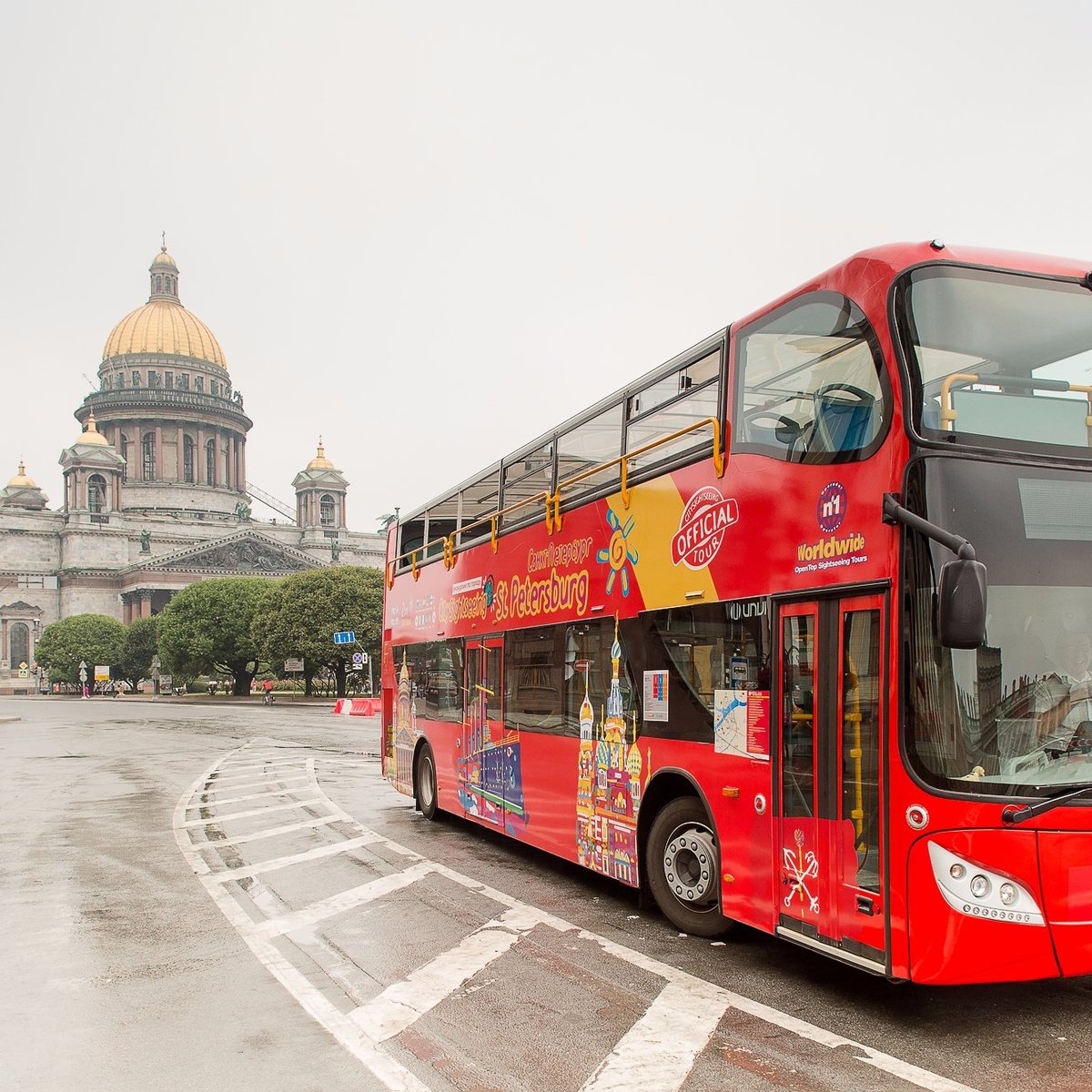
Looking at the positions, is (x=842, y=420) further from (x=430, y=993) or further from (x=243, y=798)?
(x=243, y=798)

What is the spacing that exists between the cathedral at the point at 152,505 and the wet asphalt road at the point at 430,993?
104 meters

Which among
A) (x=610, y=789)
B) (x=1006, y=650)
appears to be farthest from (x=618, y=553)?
(x=1006, y=650)

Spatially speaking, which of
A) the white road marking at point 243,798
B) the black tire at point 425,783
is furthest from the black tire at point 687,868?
the white road marking at point 243,798

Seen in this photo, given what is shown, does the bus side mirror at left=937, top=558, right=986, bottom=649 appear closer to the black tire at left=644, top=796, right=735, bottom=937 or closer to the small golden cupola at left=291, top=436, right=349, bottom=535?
the black tire at left=644, top=796, right=735, bottom=937

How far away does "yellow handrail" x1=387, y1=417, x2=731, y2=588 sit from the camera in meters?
7.54

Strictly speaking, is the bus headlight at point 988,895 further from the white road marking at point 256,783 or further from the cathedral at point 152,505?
the cathedral at point 152,505

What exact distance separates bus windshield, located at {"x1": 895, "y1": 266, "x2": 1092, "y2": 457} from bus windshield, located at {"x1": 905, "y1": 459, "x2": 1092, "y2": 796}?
279 millimetres

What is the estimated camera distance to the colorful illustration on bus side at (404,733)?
49.4 feet

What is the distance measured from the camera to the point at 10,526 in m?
117

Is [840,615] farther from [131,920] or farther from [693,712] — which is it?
[131,920]

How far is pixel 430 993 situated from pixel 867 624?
334 centimetres

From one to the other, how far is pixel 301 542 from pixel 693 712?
121578 mm

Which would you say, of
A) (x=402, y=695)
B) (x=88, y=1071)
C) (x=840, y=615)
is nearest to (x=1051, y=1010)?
(x=840, y=615)

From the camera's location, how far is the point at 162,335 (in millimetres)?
125312
